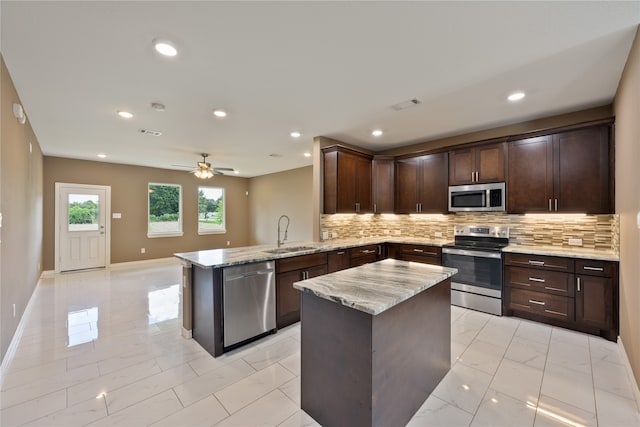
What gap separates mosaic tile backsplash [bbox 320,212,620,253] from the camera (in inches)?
130

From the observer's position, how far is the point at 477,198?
396 cm

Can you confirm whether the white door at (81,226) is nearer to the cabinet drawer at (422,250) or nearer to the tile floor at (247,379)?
the tile floor at (247,379)

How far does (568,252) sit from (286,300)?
3.30 metres

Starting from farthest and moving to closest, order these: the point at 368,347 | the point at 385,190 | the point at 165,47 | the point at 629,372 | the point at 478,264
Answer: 1. the point at 385,190
2. the point at 478,264
3. the point at 629,372
4. the point at 165,47
5. the point at 368,347

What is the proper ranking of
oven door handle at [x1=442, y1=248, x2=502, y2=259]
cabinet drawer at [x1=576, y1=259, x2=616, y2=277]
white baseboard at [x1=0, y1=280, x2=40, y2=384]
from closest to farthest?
1. white baseboard at [x1=0, y1=280, x2=40, y2=384]
2. cabinet drawer at [x1=576, y1=259, x2=616, y2=277]
3. oven door handle at [x1=442, y1=248, x2=502, y2=259]

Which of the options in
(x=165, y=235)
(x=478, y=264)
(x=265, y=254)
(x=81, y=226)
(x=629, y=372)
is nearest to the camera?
(x=629, y=372)

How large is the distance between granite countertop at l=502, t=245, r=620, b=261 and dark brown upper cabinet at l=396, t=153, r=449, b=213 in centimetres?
119

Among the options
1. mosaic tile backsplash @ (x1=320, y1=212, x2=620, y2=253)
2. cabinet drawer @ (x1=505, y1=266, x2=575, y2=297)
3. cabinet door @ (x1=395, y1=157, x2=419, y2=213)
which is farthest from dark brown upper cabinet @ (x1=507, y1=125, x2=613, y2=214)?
cabinet door @ (x1=395, y1=157, x2=419, y2=213)

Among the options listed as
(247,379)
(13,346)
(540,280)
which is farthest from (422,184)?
(13,346)

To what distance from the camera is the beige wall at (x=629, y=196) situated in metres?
1.98

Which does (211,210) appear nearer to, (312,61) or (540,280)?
(312,61)

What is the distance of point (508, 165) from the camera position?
371cm

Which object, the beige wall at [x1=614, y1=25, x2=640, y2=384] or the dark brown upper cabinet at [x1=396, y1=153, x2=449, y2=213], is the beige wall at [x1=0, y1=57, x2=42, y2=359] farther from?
the beige wall at [x1=614, y1=25, x2=640, y2=384]

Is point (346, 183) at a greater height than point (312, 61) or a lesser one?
lesser
